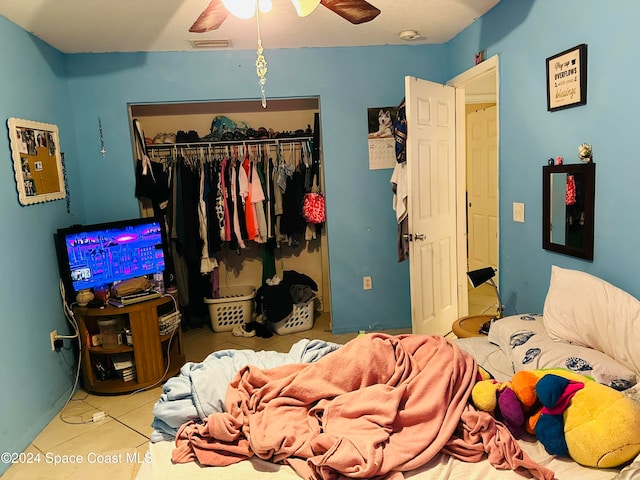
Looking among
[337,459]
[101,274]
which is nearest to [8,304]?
[101,274]

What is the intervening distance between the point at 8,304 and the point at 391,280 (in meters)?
2.71

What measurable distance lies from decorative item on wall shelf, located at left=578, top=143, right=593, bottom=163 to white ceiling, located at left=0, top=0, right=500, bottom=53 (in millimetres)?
1184

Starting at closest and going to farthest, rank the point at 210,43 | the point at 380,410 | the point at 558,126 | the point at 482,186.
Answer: the point at 380,410
the point at 558,126
the point at 210,43
the point at 482,186

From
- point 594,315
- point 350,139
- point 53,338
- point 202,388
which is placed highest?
point 350,139

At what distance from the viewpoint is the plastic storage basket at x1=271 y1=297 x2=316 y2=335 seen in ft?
13.3

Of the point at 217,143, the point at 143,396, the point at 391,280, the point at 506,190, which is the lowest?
the point at 143,396

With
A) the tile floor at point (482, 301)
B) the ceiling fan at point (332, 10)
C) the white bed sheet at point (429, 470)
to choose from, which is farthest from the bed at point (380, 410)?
the tile floor at point (482, 301)

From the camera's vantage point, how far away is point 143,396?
3055 millimetres

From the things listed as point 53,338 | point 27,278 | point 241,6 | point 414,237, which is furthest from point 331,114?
point 53,338

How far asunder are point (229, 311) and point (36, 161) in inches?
78.4

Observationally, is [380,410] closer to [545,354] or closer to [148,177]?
[545,354]

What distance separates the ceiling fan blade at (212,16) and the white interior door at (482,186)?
3.31 metres

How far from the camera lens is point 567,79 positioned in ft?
7.45

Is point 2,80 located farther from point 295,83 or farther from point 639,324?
point 639,324
